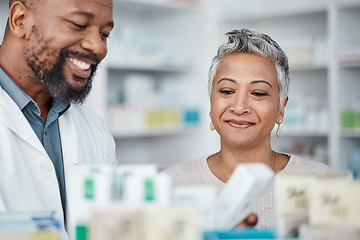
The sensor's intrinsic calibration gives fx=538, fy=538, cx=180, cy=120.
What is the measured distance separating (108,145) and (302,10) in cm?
337

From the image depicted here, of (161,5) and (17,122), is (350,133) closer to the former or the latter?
(161,5)

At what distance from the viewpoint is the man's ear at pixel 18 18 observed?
6.22 ft

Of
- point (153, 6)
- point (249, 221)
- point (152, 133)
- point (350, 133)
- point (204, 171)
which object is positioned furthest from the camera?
point (153, 6)

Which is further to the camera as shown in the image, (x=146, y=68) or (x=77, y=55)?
(x=146, y=68)

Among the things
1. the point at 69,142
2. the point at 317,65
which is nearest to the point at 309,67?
the point at 317,65

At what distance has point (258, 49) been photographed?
6.72ft

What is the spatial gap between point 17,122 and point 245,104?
0.82 metres

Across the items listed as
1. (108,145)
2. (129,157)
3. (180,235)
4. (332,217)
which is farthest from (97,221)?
(129,157)

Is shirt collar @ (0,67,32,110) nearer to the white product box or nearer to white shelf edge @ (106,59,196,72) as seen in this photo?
the white product box

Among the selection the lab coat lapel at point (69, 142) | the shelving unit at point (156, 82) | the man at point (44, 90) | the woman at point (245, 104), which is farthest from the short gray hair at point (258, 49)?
the shelving unit at point (156, 82)

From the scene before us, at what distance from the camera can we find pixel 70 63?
184 centimetres

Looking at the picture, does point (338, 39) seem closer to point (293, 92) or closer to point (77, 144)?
point (293, 92)

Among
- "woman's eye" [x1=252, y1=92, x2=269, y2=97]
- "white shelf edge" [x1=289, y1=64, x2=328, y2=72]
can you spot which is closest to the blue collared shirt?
"woman's eye" [x1=252, y1=92, x2=269, y2=97]

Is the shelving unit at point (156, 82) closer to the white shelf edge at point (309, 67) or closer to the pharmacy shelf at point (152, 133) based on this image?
the pharmacy shelf at point (152, 133)
